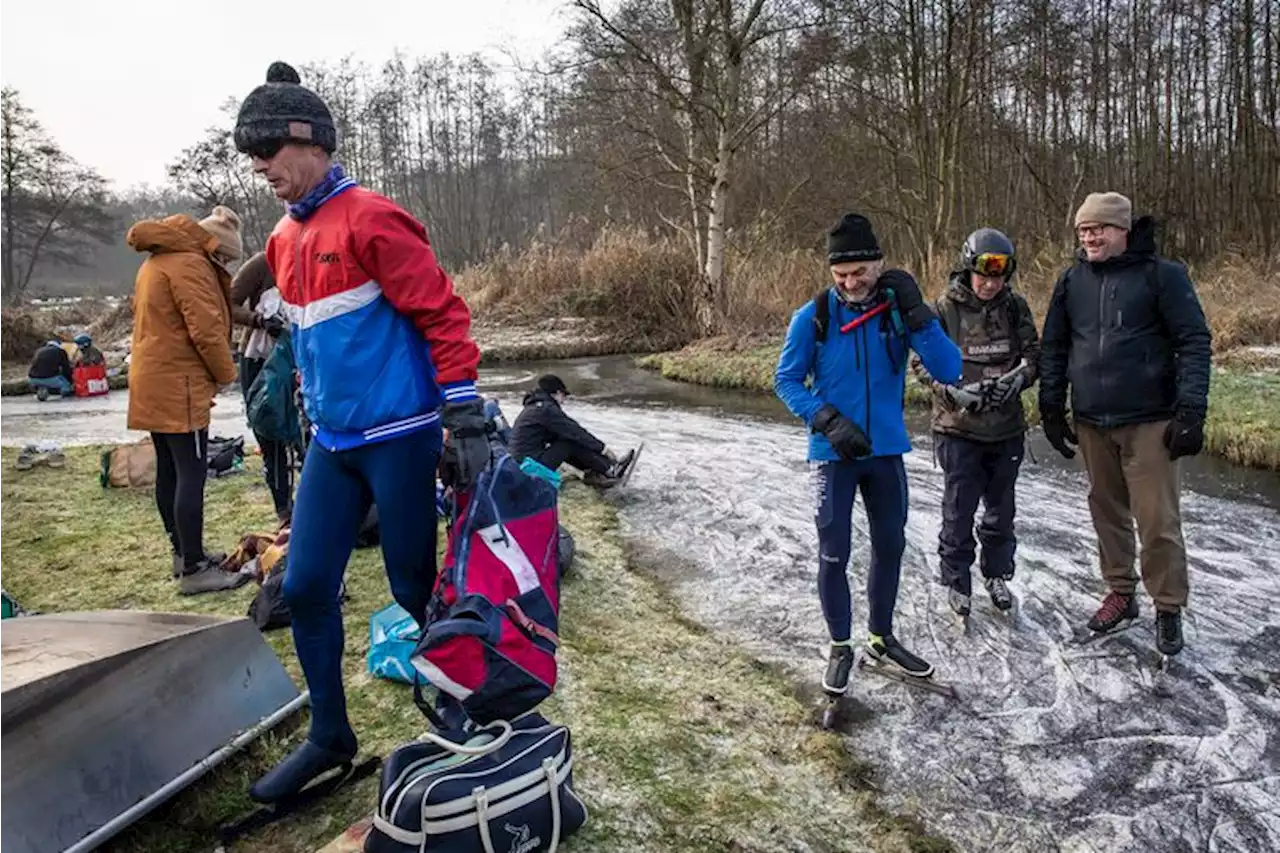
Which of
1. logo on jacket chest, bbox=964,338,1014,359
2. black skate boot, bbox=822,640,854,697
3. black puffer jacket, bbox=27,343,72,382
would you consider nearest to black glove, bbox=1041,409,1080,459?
logo on jacket chest, bbox=964,338,1014,359

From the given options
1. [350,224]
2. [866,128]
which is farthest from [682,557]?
[866,128]

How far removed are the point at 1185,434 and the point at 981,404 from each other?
0.82 metres

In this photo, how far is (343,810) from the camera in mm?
2645

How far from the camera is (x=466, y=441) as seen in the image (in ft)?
8.18

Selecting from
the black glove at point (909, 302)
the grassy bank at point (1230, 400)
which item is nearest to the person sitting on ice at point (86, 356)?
the grassy bank at point (1230, 400)

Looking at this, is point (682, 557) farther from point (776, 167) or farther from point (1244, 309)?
point (776, 167)

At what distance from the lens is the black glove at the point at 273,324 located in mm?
5191

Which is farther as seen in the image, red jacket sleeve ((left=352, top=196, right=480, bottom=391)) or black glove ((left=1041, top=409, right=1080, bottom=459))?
black glove ((left=1041, top=409, right=1080, bottom=459))

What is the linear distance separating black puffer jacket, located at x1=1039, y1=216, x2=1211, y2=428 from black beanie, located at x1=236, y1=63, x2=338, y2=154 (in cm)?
319

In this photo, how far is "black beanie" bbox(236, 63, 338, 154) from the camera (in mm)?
2463

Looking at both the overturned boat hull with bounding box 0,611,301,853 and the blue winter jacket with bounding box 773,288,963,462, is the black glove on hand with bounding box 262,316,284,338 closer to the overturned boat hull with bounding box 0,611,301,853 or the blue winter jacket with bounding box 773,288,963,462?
the overturned boat hull with bounding box 0,611,301,853

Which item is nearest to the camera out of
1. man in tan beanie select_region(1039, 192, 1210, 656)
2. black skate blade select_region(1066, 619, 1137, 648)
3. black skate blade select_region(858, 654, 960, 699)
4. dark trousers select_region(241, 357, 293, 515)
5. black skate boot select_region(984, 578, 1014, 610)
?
black skate blade select_region(858, 654, 960, 699)

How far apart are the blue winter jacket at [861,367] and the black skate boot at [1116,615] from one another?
4.77ft

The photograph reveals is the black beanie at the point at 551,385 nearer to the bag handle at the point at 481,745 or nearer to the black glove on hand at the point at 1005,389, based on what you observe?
the black glove on hand at the point at 1005,389
